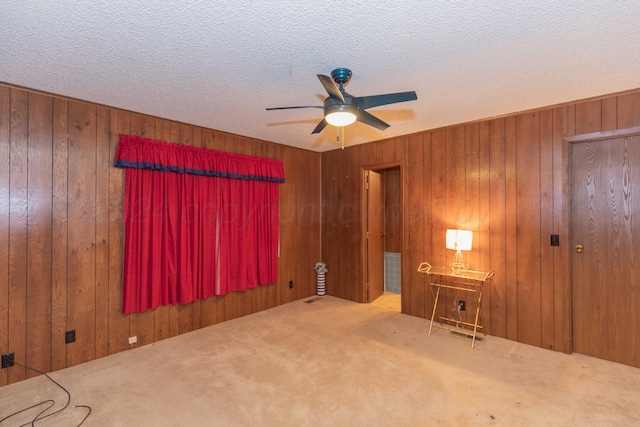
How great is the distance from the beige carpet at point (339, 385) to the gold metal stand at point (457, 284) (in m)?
0.21

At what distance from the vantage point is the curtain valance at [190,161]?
3002mm

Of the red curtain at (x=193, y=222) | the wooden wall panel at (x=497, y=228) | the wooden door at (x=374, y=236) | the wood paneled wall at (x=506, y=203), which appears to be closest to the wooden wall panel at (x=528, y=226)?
the wood paneled wall at (x=506, y=203)

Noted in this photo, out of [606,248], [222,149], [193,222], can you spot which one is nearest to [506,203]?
[606,248]

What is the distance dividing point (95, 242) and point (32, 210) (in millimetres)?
523

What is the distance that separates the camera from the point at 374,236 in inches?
189

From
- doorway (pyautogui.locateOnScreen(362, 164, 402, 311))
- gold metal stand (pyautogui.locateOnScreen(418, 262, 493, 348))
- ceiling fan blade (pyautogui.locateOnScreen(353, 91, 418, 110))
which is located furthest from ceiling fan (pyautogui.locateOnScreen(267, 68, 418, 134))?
doorway (pyautogui.locateOnScreen(362, 164, 402, 311))

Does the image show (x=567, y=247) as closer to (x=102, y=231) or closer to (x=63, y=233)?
(x=102, y=231)

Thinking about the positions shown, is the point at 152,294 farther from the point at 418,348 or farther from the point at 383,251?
the point at 383,251

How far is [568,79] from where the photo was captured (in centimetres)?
239

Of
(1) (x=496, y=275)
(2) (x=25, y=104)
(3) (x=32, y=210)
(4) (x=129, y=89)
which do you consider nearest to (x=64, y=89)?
(2) (x=25, y=104)

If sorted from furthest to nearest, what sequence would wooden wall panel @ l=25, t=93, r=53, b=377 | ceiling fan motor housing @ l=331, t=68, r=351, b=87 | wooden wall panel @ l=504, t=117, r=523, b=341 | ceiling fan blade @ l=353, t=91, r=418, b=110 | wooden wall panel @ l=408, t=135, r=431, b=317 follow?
wooden wall panel @ l=408, t=135, r=431, b=317, wooden wall panel @ l=504, t=117, r=523, b=341, wooden wall panel @ l=25, t=93, r=53, b=377, ceiling fan motor housing @ l=331, t=68, r=351, b=87, ceiling fan blade @ l=353, t=91, r=418, b=110

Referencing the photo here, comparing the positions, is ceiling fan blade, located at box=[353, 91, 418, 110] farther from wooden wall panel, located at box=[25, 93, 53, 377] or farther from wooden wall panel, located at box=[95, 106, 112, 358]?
wooden wall panel, located at box=[25, 93, 53, 377]

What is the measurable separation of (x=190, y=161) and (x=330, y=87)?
7.14 feet

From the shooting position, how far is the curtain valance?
9.85 ft
